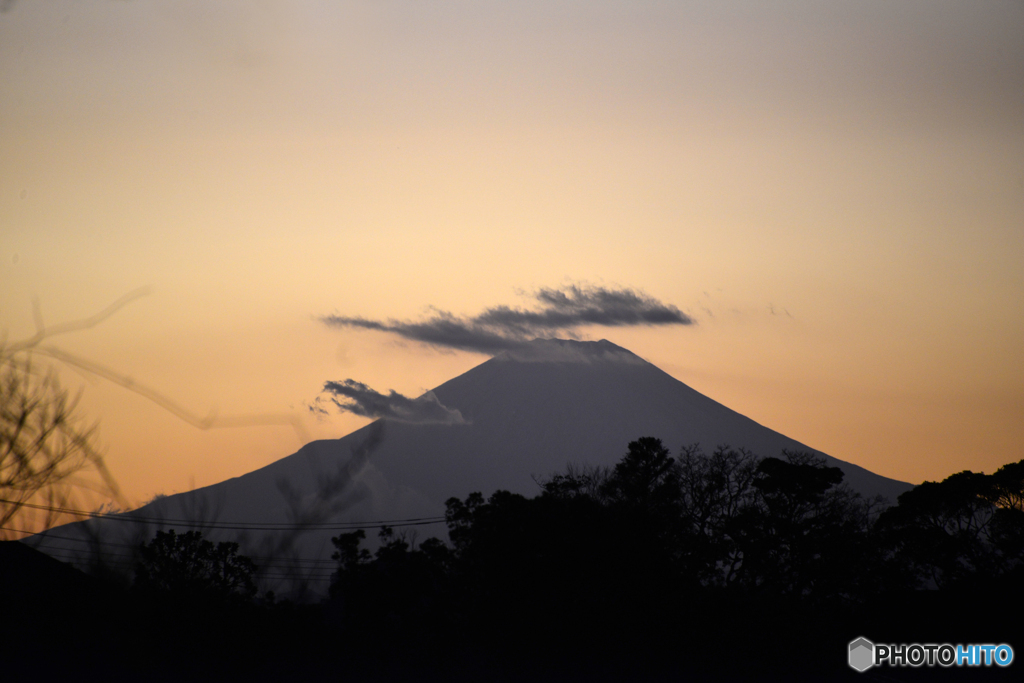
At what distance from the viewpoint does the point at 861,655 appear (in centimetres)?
3678

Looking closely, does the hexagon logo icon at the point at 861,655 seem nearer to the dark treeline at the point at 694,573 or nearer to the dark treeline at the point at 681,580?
the dark treeline at the point at 681,580

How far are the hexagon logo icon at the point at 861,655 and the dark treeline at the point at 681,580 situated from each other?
0.61 m

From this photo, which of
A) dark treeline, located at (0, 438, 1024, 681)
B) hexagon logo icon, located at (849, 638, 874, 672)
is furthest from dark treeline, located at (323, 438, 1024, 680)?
hexagon logo icon, located at (849, 638, 874, 672)

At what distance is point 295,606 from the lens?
5980mm

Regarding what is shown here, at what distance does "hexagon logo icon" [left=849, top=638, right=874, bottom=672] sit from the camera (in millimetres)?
34750

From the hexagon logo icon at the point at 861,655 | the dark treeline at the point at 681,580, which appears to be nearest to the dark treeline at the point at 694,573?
the dark treeline at the point at 681,580

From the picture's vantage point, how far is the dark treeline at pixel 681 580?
1271 inches

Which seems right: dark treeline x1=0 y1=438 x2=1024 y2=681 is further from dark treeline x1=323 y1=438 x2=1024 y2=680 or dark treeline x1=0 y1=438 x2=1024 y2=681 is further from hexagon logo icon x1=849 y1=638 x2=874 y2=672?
hexagon logo icon x1=849 y1=638 x2=874 y2=672

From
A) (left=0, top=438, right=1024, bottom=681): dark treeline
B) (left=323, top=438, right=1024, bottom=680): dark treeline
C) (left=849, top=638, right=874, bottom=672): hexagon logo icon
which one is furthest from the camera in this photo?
(left=849, top=638, right=874, bottom=672): hexagon logo icon

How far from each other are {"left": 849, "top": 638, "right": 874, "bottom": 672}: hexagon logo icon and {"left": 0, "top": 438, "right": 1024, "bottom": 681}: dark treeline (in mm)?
608

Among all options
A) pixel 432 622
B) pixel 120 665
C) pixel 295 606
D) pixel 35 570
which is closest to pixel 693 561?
pixel 432 622

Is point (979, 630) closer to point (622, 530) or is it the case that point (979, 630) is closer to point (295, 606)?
point (622, 530)

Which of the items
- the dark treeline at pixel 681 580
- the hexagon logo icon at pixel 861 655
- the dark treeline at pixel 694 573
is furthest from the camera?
the hexagon logo icon at pixel 861 655

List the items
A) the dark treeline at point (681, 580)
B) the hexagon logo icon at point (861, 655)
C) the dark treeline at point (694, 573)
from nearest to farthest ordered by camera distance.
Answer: the dark treeline at point (681, 580), the dark treeline at point (694, 573), the hexagon logo icon at point (861, 655)
